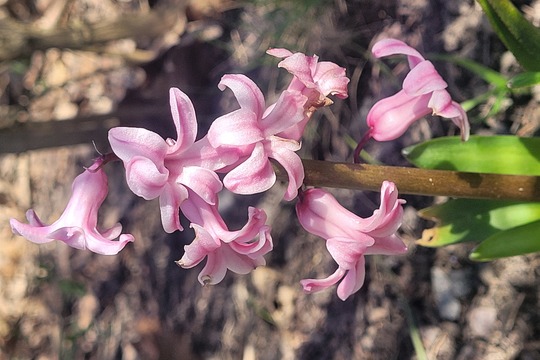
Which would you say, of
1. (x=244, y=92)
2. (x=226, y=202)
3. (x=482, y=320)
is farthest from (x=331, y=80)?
(x=226, y=202)

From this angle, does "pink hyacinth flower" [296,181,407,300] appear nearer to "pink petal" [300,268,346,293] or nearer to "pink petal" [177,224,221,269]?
"pink petal" [300,268,346,293]

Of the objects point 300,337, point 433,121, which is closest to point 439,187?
point 433,121

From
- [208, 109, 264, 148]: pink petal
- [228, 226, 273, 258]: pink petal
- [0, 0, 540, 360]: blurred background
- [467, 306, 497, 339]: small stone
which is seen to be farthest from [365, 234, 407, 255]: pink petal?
[467, 306, 497, 339]: small stone

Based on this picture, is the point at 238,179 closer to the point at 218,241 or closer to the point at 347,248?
the point at 218,241

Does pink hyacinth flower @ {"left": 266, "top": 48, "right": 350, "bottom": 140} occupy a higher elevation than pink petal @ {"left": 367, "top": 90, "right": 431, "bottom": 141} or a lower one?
higher

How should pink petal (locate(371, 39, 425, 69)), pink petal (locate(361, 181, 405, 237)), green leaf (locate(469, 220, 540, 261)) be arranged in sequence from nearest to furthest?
pink petal (locate(361, 181, 405, 237))
pink petal (locate(371, 39, 425, 69))
green leaf (locate(469, 220, 540, 261))

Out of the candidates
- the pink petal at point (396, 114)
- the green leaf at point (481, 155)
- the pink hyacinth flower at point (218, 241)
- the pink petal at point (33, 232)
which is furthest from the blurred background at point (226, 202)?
the pink petal at point (33, 232)
